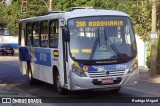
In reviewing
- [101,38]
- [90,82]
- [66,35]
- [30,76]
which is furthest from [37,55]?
[90,82]

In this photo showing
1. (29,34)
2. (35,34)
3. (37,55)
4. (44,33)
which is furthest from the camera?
(29,34)

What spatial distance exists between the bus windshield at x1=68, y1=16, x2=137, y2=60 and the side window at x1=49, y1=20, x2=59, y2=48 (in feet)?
4.17

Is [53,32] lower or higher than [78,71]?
higher

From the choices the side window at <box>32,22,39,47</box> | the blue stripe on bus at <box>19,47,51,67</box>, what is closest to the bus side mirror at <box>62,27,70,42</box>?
the blue stripe on bus at <box>19,47,51,67</box>

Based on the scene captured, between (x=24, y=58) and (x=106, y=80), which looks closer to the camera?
(x=106, y=80)

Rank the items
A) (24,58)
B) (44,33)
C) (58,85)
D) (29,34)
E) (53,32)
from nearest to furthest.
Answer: (58,85), (53,32), (44,33), (29,34), (24,58)

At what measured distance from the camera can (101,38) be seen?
14.9 m

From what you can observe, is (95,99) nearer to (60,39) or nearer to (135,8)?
(60,39)

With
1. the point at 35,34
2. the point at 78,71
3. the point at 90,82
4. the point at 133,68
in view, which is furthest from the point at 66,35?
the point at 35,34

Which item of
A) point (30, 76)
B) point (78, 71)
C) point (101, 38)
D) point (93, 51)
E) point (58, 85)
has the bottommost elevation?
point (30, 76)

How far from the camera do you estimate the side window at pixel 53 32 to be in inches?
640

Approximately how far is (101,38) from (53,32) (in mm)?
2468

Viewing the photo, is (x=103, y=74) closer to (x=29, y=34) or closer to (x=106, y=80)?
(x=106, y=80)

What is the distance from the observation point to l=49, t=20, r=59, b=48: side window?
53.3 feet
